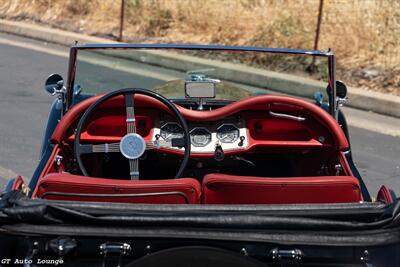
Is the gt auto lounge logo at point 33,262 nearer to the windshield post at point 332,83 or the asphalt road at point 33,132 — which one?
the windshield post at point 332,83

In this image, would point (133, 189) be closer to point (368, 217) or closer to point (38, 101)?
point (368, 217)

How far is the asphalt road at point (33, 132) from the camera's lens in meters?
6.86

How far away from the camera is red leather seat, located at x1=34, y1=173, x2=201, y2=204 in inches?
117

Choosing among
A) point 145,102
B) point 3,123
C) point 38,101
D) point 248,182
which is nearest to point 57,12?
point 38,101

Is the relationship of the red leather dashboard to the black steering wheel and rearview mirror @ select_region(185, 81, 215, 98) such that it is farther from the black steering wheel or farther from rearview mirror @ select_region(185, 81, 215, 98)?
rearview mirror @ select_region(185, 81, 215, 98)

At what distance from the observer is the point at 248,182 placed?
3.02 metres

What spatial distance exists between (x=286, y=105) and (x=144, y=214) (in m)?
1.58

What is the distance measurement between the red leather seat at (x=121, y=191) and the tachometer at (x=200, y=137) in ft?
3.59

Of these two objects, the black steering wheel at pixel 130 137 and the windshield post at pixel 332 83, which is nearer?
the black steering wheel at pixel 130 137

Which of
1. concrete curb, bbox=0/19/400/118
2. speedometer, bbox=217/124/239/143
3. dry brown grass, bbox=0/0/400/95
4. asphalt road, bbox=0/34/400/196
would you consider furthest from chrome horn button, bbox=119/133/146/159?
dry brown grass, bbox=0/0/400/95

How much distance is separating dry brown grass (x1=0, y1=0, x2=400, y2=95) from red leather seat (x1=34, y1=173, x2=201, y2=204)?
8.18 m

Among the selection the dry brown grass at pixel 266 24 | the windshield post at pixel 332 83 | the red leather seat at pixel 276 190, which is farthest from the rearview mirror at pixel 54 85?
the dry brown grass at pixel 266 24

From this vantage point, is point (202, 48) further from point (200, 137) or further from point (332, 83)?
point (332, 83)

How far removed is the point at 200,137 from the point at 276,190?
3.81ft
